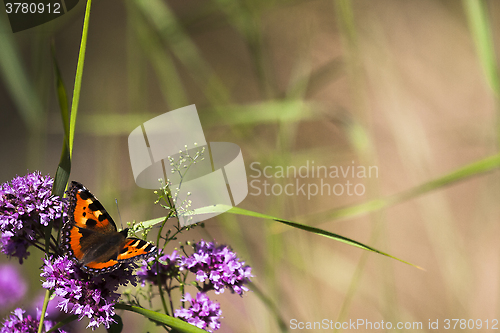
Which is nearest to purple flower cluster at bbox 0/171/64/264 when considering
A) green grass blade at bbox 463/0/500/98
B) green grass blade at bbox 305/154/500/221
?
green grass blade at bbox 305/154/500/221

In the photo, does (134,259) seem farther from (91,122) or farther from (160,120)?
(91,122)

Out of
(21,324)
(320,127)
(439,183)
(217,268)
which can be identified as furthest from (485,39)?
(320,127)

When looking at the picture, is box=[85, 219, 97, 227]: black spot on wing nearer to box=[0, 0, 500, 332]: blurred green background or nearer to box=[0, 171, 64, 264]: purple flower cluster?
box=[0, 171, 64, 264]: purple flower cluster

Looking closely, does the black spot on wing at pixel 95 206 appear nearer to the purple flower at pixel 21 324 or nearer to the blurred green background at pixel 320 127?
the purple flower at pixel 21 324

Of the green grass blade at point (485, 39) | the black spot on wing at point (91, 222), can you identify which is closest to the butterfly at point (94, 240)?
the black spot on wing at point (91, 222)

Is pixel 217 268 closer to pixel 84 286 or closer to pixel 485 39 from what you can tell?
pixel 84 286

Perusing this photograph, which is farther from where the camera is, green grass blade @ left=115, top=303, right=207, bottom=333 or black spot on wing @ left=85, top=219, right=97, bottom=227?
black spot on wing @ left=85, top=219, right=97, bottom=227
